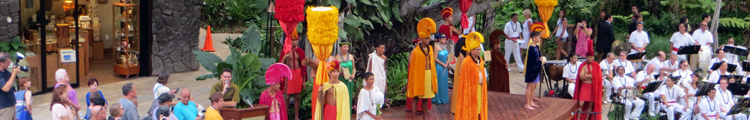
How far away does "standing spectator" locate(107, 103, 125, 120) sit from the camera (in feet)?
24.1

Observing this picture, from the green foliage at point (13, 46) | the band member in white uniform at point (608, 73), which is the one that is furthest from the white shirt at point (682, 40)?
the green foliage at point (13, 46)

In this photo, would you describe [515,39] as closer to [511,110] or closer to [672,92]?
[672,92]

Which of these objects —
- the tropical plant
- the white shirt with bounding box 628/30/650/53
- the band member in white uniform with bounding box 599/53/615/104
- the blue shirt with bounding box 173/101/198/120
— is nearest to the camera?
the blue shirt with bounding box 173/101/198/120

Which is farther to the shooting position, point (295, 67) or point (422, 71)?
point (295, 67)

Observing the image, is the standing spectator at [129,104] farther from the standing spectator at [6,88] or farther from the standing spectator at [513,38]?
the standing spectator at [513,38]

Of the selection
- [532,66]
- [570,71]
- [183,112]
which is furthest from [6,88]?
[570,71]

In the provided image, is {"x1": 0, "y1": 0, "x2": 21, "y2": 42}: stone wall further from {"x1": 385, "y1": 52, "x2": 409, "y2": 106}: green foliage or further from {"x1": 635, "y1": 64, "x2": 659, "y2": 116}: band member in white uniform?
{"x1": 635, "y1": 64, "x2": 659, "y2": 116}: band member in white uniform

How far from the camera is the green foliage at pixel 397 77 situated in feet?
33.5

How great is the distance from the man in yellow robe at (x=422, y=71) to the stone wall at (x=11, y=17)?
221 inches

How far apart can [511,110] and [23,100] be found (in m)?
5.63

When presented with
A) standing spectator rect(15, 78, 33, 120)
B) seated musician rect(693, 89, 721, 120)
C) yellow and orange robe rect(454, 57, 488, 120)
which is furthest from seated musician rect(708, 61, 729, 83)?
standing spectator rect(15, 78, 33, 120)

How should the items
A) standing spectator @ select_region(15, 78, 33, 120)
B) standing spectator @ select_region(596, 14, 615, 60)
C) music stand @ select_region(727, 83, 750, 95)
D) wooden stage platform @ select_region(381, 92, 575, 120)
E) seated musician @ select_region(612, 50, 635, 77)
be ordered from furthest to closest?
standing spectator @ select_region(596, 14, 615, 60) → seated musician @ select_region(612, 50, 635, 77) → music stand @ select_region(727, 83, 750, 95) → wooden stage platform @ select_region(381, 92, 575, 120) → standing spectator @ select_region(15, 78, 33, 120)

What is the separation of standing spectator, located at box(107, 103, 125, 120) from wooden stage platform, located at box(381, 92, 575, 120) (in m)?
3.14

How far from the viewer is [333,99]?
7.91 meters
